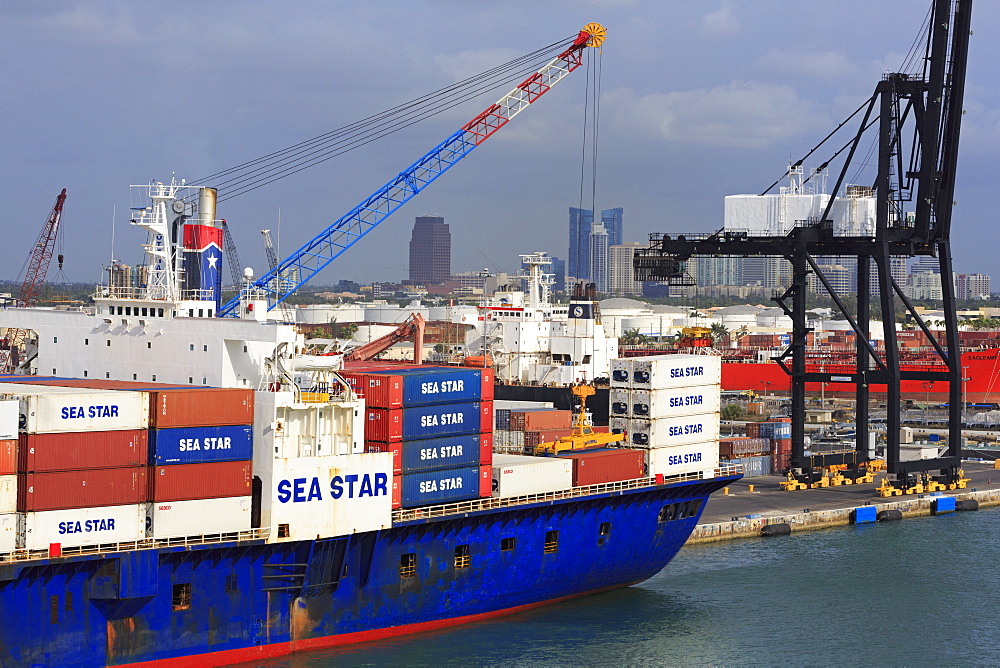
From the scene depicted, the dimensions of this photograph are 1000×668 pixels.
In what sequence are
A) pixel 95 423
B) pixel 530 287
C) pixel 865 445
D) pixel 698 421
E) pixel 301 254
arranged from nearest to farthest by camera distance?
pixel 95 423 → pixel 698 421 → pixel 865 445 → pixel 301 254 → pixel 530 287

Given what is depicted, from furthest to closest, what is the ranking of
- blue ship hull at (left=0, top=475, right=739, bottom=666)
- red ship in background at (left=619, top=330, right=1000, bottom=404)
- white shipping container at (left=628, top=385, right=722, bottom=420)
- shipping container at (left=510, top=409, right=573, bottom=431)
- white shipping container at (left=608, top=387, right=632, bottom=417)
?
red ship in background at (left=619, top=330, right=1000, bottom=404) < shipping container at (left=510, top=409, right=573, bottom=431) < white shipping container at (left=608, top=387, right=632, bottom=417) < white shipping container at (left=628, top=385, right=722, bottom=420) < blue ship hull at (left=0, top=475, right=739, bottom=666)

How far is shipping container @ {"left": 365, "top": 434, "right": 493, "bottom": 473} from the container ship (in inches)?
2.0

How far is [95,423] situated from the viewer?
27484mm

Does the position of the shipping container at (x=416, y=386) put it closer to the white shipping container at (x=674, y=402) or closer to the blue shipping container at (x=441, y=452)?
the blue shipping container at (x=441, y=452)

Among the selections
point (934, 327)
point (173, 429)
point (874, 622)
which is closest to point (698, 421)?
point (874, 622)

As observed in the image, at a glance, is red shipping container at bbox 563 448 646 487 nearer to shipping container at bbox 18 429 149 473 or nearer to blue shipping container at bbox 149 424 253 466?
blue shipping container at bbox 149 424 253 466

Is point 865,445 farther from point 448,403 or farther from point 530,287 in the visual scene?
point 448,403

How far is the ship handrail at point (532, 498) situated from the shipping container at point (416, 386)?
273 centimetres

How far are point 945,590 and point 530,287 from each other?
37464 mm

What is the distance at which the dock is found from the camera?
4781 cm

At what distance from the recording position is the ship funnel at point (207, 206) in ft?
128

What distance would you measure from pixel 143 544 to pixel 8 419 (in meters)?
4.03

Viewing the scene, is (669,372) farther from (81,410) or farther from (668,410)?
(81,410)

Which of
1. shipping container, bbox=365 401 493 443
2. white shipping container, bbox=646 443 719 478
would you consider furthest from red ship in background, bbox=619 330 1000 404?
shipping container, bbox=365 401 493 443
